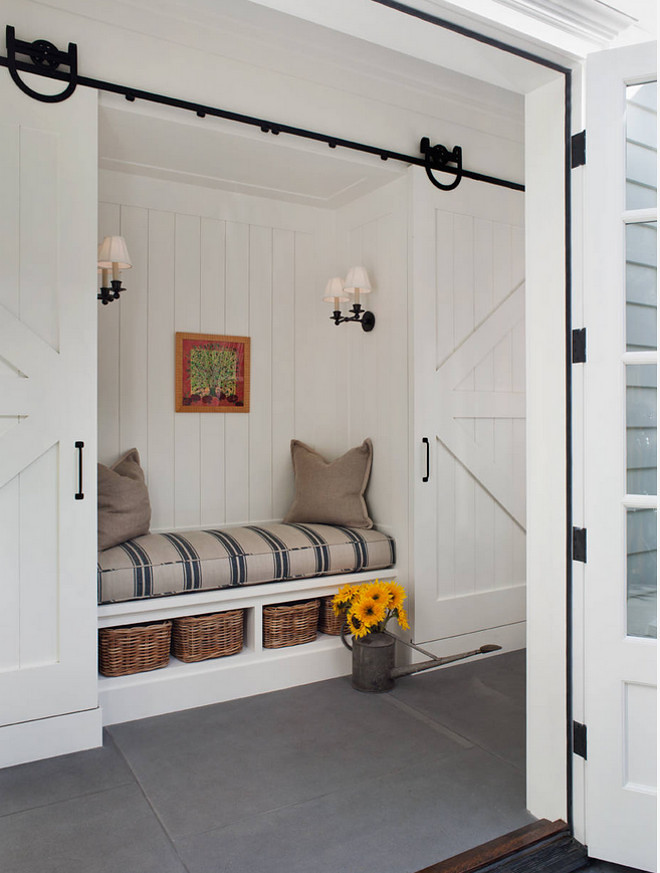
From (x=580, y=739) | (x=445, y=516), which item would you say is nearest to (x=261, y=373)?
(x=445, y=516)

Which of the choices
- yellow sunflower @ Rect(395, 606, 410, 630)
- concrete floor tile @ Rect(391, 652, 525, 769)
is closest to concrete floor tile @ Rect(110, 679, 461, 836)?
concrete floor tile @ Rect(391, 652, 525, 769)

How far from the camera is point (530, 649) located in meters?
2.30

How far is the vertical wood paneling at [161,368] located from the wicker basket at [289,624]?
0.80 metres

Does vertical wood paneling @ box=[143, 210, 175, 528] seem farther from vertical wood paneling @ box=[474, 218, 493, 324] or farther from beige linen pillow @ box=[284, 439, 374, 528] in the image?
vertical wood paneling @ box=[474, 218, 493, 324]

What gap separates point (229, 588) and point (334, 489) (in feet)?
2.84

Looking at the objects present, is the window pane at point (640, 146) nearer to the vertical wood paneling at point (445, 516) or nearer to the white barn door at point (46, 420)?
the vertical wood paneling at point (445, 516)

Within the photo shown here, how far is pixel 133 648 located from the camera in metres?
3.05

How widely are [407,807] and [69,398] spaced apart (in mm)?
1914

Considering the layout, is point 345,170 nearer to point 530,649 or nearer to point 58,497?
point 58,497

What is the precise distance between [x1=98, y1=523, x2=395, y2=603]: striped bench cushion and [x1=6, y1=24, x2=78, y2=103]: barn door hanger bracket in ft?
6.11

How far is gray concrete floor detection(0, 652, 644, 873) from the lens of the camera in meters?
2.09

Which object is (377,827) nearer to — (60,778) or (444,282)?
(60,778)

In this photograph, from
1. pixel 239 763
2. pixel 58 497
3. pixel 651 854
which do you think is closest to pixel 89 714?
pixel 239 763

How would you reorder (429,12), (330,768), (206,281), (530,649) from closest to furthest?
(429,12) < (530,649) < (330,768) < (206,281)
